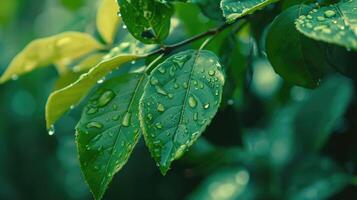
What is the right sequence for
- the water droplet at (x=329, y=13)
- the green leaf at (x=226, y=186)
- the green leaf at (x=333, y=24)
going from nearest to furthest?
the green leaf at (x=333, y=24) < the water droplet at (x=329, y=13) < the green leaf at (x=226, y=186)

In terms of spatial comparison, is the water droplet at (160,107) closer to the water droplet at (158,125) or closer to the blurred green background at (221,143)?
the water droplet at (158,125)

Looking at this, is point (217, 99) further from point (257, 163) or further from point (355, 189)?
point (257, 163)

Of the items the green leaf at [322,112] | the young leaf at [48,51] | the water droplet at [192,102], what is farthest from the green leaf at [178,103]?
the green leaf at [322,112]

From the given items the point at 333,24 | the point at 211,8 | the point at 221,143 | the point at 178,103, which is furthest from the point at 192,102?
the point at 221,143

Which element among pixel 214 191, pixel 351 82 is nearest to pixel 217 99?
pixel 351 82

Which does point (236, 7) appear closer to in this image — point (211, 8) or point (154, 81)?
point (154, 81)
